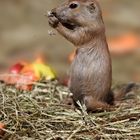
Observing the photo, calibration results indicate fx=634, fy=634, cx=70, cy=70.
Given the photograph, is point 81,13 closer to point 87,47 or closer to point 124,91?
point 87,47

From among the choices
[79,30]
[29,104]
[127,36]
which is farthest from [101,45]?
[127,36]

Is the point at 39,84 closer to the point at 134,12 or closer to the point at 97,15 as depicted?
the point at 97,15

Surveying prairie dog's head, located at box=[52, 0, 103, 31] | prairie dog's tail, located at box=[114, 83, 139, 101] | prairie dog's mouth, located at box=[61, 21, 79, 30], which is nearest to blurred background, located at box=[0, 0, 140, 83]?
prairie dog's tail, located at box=[114, 83, 139, 101]

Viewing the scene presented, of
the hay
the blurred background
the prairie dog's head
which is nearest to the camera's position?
the hay

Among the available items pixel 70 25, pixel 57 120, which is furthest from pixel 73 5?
pixel 57 120

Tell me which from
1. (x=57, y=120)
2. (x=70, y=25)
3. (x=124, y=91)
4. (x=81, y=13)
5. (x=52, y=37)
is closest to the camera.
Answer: (x=57, y=120)

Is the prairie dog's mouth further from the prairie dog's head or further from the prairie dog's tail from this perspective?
the prairie dog's tail
